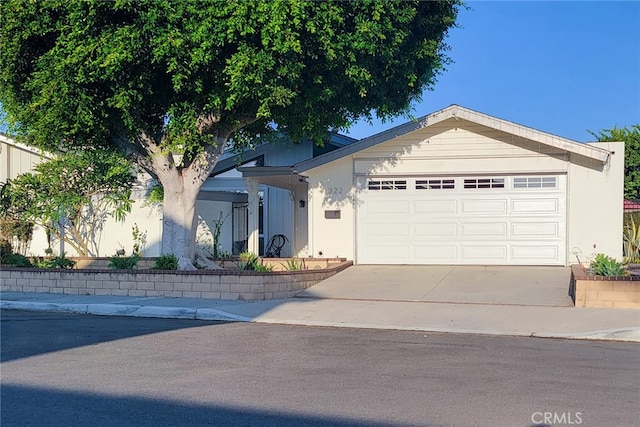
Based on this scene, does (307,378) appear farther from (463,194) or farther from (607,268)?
(463,194)

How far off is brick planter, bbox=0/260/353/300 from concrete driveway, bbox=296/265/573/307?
0.57 meters

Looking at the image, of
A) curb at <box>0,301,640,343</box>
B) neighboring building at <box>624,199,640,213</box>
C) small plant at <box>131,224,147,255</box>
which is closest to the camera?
curb at <box>0,301,640,343</box>

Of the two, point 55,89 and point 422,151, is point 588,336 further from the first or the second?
point 55,89

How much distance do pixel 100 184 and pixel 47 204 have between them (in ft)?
5.14

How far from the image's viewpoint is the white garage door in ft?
52.6

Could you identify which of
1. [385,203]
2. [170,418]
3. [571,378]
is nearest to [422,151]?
[385,203]

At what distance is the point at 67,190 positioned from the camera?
60.0 feet

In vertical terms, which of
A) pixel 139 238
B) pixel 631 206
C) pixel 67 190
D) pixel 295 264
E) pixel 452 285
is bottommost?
pixel 452 285

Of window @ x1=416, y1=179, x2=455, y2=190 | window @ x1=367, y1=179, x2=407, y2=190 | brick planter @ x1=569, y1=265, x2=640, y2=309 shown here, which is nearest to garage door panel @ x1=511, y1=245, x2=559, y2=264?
window @ x1=416, y1=179, x2=455, y2=190

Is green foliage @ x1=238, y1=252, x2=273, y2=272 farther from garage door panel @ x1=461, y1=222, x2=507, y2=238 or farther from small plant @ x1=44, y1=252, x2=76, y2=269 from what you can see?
garage door panel @ x1=461, y1=222, x2=507, y2=238

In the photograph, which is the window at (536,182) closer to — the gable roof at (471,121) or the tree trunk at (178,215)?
the gable roof at (471,121)

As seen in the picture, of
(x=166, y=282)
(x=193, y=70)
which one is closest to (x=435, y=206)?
(x=166, y=282)

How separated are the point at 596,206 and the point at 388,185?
530 centimetres

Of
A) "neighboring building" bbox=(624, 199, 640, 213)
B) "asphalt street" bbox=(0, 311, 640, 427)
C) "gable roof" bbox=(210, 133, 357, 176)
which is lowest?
"asphalt street" bbox=(0, 311, 640, 427)
